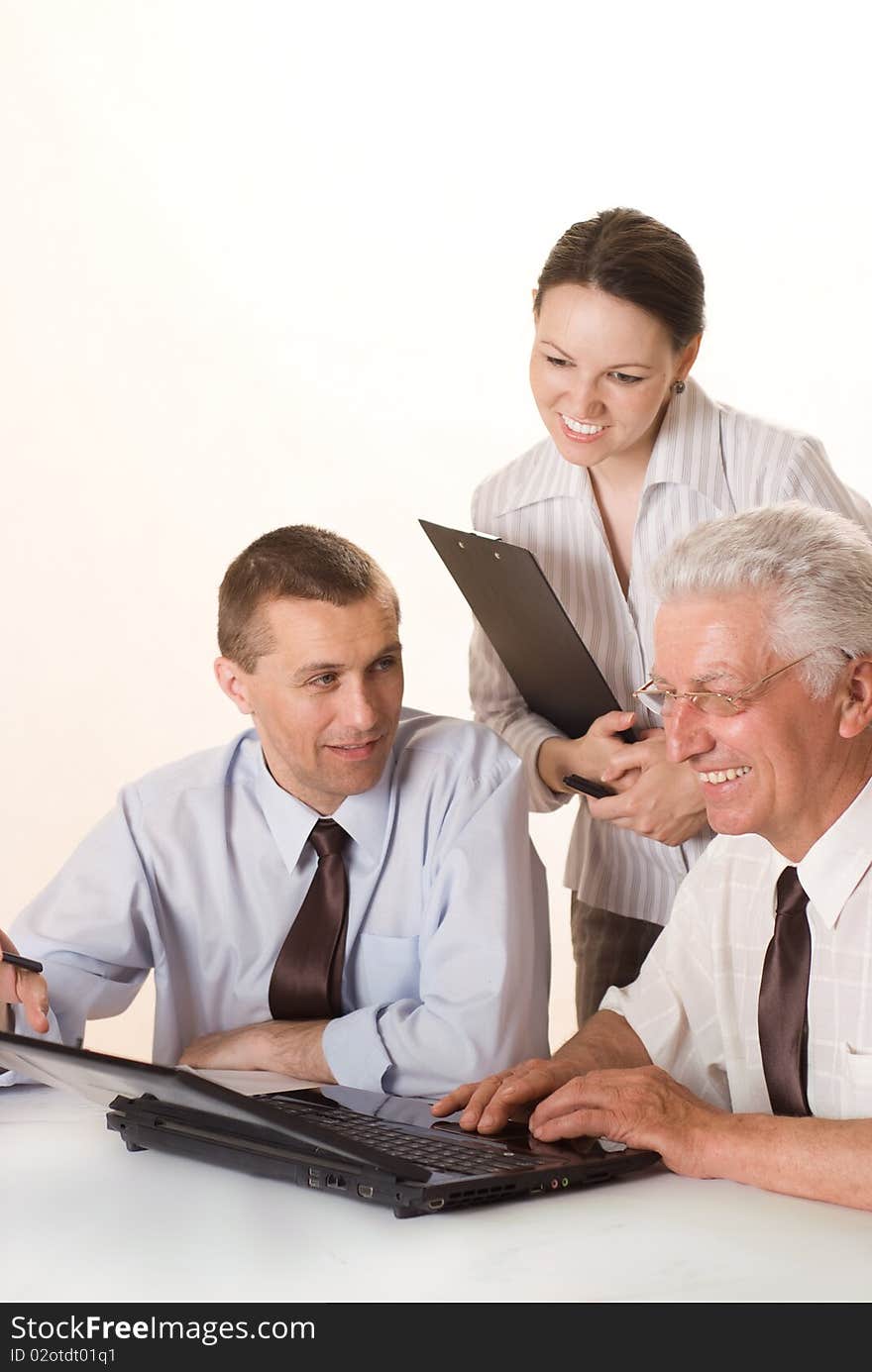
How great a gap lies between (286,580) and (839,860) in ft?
2.88

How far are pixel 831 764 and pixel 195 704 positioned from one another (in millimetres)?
3945

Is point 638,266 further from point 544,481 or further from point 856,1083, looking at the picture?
point 856,1083

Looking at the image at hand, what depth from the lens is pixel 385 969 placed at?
7.63 feet

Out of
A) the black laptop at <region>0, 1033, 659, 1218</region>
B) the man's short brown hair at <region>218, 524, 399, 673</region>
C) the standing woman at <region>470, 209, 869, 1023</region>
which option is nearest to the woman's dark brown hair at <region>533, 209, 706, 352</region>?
the standing woman at <region>470, 209, 869, 1023</region>

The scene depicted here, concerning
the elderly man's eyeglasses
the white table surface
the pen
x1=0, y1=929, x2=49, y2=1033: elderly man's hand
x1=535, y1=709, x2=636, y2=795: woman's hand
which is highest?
the elderly man's eyeglasses

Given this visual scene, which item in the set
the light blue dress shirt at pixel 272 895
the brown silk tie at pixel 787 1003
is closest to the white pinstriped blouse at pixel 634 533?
the light blue dress shirt at pixel 272 895

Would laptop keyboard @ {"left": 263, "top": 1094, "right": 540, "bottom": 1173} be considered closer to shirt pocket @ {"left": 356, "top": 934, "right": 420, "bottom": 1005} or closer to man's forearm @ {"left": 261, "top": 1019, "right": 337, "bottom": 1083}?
man's forearm @ {"left": 261, "top": 1019, "right": 337, "bottom": 1083}

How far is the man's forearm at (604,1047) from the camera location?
6.30 feet

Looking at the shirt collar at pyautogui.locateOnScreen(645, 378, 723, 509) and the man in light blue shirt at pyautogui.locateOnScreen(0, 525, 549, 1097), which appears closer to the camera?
the man in light blue shirt at pyautogui.locateOnScreen(0, 525, 549, 1097)

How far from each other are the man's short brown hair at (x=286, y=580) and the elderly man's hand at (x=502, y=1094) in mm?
727

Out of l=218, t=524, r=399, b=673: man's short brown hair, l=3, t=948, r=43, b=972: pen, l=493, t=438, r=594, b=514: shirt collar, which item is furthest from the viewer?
l=493, t=438, r=594, b=514: shirt collar

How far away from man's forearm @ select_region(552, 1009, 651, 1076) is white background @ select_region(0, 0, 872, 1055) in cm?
340

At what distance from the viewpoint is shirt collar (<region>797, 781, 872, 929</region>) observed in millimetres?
1777
